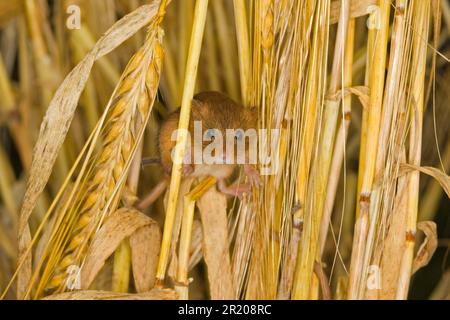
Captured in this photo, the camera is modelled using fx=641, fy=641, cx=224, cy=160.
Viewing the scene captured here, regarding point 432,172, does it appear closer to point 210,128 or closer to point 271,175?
point 271,175

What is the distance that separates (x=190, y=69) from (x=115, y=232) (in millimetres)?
275

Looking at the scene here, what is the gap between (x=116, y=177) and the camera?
0.88m

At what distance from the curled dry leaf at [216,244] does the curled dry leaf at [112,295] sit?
0.23 feet

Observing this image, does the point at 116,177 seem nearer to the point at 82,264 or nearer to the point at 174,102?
the point at 82,264

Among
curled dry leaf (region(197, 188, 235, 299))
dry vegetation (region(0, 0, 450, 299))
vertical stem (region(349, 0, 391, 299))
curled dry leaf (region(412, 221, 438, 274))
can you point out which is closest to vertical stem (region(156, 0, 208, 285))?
dry vegetation (region(0, 0, 450, 299))

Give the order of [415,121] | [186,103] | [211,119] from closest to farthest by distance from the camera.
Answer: [186,103] → [415,121] → [211,119]

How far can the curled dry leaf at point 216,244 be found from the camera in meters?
0.93

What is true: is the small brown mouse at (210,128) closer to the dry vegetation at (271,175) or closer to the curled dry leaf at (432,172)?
the dry vegetation at (271,175)

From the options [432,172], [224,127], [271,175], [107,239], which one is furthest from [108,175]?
[432,172]

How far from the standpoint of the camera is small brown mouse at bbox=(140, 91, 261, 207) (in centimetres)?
111

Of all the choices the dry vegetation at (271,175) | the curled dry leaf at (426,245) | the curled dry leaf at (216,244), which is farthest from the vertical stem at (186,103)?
the curled dry leaf at (426,245)

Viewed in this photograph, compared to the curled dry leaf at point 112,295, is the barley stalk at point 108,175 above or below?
above

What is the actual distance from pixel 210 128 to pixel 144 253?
0.29m

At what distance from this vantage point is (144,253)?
98 centimetres
